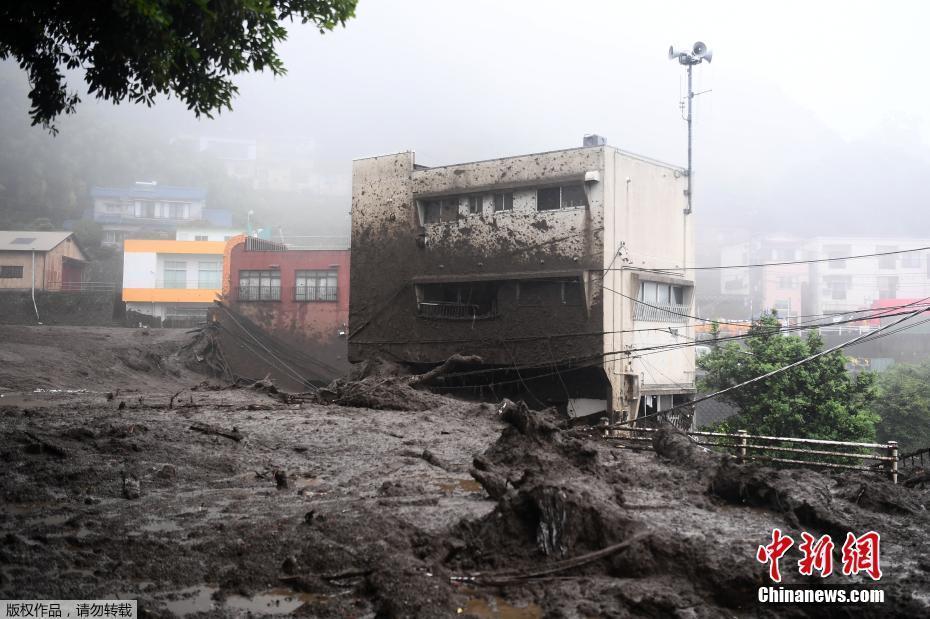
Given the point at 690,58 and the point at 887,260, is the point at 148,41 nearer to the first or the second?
the point at 690,58

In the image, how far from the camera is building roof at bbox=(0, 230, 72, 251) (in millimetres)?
45406

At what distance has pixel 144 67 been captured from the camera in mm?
8406

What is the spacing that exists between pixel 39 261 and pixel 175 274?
26.4 feet

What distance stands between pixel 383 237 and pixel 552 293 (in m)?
6.29

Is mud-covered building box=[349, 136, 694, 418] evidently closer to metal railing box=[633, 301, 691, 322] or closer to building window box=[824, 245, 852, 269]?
metal railing box=[633, 301, 691, 322]

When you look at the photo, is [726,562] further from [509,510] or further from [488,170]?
[488,170]

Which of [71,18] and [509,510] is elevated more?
[71,18]

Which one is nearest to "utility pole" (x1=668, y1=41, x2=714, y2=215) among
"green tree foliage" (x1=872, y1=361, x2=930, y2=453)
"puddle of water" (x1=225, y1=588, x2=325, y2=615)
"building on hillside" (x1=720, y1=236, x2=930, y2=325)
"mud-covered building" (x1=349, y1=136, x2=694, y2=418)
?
"mud-covered building" (x1=349, y1=136, x2=694, y2=418)

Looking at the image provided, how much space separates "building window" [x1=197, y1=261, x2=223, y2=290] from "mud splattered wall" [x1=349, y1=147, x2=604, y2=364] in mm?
28416

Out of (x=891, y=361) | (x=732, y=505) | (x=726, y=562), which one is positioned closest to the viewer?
(x=726, y=562)

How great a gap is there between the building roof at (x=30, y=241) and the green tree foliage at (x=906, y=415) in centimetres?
4552

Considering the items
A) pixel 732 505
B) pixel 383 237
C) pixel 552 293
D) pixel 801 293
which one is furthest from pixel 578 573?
pixel 801 293

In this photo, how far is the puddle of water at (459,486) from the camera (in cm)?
938

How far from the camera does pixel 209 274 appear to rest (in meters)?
51.0
